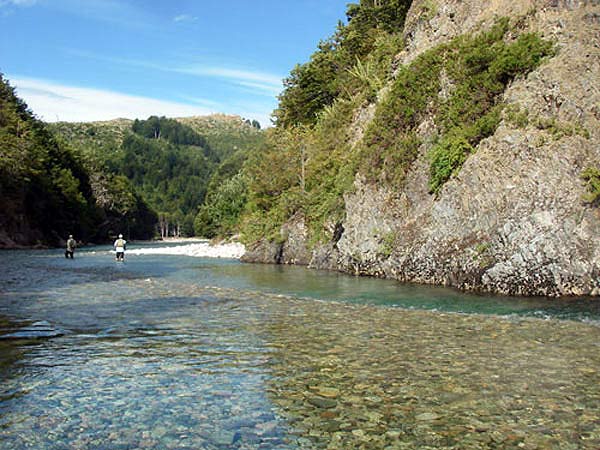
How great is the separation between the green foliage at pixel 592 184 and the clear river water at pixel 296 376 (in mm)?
Answer: 3937

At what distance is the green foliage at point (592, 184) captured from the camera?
18.0 metres

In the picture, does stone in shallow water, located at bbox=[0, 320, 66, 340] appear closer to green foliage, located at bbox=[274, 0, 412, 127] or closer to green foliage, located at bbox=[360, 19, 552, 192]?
green foliage, located at bbox=[360, 19, 552, 192]

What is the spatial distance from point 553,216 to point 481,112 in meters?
6.38

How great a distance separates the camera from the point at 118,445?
5621 mm

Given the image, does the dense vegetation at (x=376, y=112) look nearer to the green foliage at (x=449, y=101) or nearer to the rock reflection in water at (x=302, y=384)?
the green foliage at (x=449, y=101)

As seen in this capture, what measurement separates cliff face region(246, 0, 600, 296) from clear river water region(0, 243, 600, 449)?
2.74m

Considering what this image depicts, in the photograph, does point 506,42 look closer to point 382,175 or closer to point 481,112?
point 481,112

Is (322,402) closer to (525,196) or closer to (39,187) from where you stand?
(525,196)

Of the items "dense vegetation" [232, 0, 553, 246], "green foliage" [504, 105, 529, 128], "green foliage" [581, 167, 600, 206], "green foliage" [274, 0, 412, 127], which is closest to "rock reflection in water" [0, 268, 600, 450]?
"green foliage" [581, 167, 600, 206]

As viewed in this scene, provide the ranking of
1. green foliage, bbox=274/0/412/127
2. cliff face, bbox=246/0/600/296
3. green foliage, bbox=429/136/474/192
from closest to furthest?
1. cliff face, bbox=246/0/600/296
2. green foliage, bbox=429/136/474/192
3. green foliage, bbox=274/0/412/127

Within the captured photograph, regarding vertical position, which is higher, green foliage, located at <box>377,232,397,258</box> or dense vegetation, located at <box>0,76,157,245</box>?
dense vegetation, located at <box>0,76,157,245</box>

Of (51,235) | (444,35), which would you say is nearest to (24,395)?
(444,35)

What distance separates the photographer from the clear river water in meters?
5.98

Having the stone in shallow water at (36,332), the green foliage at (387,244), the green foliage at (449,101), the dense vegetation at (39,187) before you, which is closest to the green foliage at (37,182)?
the dense vegetation at (39,187)
